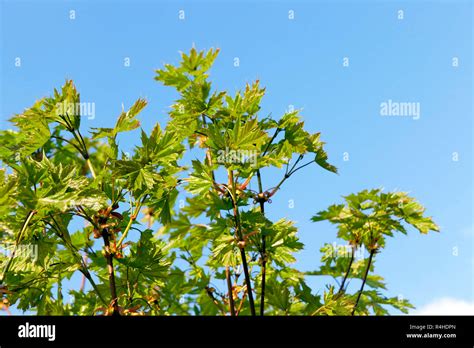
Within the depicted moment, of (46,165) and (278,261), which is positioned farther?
(278,261)

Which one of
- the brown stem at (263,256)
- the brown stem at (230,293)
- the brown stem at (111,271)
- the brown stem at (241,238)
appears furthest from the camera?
the brown stem at (230,293)

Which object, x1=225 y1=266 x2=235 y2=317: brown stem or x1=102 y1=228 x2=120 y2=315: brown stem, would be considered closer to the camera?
x1=102 y1=228 x2=120 y2=315: brown stem

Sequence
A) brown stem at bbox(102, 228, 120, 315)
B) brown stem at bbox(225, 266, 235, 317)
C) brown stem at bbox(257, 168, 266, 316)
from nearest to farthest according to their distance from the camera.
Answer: brown stem at bbox(102, 228, 120, 315) < brown stem at bbox(257, 168, 266, 316) < brown stem at bbox(225, 266, 235, 317)

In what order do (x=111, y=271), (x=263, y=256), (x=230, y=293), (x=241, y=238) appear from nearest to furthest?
(x=111, y=271)
(x=241, y=238)
(x=263, y=256)
(x=230, y=293)

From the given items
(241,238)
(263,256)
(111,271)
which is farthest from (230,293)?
(111,271)

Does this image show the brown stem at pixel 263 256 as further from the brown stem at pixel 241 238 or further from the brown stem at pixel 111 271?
the brown stem at pixel 111 271

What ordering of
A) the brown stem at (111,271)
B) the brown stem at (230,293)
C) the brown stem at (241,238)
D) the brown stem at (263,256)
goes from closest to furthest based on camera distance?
1. the brown stem at (111,271)
2. the brown stem at (241,238)
3. the brown stem at (263,256)
4. the brown stem at (230,293)

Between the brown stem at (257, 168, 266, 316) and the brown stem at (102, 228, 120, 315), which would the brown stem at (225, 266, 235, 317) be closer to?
the brown stem at (257, 168, 266, 316)

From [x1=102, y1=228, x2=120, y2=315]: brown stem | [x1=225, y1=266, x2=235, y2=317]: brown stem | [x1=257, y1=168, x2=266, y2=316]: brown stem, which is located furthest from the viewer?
[x1=225, y1=266, x2=235, y2=317]: brown stem

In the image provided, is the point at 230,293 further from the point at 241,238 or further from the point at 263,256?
the point at 241,238
